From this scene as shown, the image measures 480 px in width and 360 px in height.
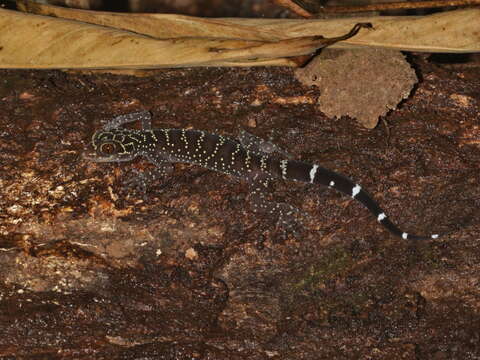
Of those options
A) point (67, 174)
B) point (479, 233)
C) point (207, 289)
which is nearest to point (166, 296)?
point (207, 289)

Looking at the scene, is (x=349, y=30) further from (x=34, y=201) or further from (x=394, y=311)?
(x=34, y=201)

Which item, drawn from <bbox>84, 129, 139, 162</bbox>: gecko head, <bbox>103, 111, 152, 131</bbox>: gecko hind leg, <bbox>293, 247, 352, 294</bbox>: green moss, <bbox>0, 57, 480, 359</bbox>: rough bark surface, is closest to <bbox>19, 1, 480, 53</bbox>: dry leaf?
<bbox>0, 57, 480, 359</bbox>: rough bark surface

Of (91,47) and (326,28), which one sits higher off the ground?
(326,28)

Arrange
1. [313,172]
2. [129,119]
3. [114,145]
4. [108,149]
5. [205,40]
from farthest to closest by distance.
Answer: [129,119]
[114,145]
[108,149]
[313,172]
[205,40]

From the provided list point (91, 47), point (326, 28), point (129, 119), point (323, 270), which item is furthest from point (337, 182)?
point (91, 47)

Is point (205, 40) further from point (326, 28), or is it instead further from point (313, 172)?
point (313, 172)

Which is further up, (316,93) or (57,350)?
(316,93)
